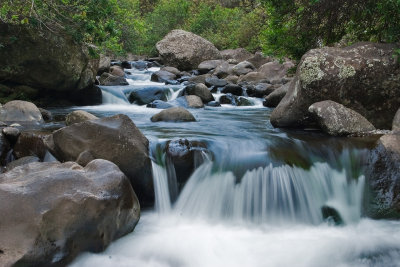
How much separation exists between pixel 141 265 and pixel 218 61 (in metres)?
15.7

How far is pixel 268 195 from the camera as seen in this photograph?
197 inches

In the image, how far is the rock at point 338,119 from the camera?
19.6 ft

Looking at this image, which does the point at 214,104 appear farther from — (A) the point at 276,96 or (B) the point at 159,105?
(A) the point at 276,96

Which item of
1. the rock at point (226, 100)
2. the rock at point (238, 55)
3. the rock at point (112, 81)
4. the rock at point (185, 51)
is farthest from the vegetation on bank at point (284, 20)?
the rock at point (238, 55)

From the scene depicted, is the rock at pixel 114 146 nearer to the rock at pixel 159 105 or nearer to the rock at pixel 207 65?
the rock at pixel 159 105

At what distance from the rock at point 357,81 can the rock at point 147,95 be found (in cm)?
564

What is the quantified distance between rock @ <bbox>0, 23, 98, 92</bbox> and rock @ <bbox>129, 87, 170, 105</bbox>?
5.50ft

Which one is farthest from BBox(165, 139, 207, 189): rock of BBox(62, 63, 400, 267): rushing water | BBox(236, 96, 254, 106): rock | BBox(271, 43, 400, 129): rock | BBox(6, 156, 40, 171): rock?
BBox(236, 96, 254, 106): rock

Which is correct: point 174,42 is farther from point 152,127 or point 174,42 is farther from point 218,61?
point 152,127

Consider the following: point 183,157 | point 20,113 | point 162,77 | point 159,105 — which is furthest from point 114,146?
point 162,77

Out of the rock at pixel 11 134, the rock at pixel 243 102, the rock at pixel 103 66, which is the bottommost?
the rock at pixel 243 102

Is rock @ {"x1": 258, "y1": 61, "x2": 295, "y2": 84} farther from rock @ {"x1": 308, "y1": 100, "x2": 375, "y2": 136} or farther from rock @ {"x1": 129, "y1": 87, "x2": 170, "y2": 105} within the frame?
rock @ {"x1": 308, "y1": 100, "x2": 375, "y2": 136}

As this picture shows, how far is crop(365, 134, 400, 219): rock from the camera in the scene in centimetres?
486

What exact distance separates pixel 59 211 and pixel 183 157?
205cm
